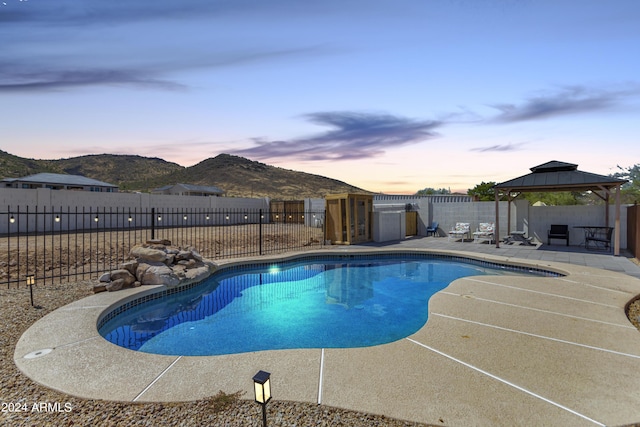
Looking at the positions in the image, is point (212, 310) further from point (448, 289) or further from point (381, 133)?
point (381, 133)

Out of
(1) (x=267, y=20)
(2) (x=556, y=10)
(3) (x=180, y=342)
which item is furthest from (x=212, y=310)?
(2) (x=556, y=10)

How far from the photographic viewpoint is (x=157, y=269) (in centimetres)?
657

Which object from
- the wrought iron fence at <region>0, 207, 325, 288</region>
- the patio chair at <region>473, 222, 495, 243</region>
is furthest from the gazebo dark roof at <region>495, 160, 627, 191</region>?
the wrought iron fence at <region>0, 207, 325, 288</region>

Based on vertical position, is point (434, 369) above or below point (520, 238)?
below

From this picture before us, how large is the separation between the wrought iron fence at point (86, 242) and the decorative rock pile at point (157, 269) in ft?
3.47

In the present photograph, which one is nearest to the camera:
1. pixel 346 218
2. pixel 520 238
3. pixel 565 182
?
pixel 565 182

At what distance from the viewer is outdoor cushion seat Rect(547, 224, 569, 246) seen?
39.2 ft

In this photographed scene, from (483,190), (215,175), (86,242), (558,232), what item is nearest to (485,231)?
(558,232)

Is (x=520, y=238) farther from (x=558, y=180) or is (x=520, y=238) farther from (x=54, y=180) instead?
(x=54, y=180)

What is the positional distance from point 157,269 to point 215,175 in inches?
3037

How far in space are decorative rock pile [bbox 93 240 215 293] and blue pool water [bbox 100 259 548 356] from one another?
353 millimetres

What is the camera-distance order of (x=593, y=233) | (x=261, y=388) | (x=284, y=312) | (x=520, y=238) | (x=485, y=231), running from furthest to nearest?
(x=485, y=231) → (x=520, y=238) → (x=593, y=233) → (x=284, y=312) → (x=261, y=388)

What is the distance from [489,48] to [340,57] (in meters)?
4.11

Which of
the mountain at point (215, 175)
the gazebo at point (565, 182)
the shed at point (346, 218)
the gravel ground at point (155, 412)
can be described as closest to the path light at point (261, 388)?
the gravel ground at point (155, 412)
